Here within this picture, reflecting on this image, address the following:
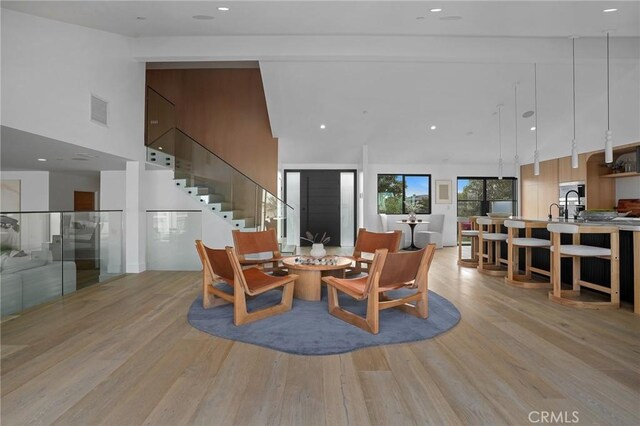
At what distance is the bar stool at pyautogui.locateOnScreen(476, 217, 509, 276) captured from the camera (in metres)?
5.59

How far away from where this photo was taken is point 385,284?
314 centimetres

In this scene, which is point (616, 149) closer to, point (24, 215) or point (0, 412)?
point (0, 412)

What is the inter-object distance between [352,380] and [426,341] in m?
0.94

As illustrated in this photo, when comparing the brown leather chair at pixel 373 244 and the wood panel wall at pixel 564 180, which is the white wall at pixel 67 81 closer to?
the brown leather chair at pixel 373 244

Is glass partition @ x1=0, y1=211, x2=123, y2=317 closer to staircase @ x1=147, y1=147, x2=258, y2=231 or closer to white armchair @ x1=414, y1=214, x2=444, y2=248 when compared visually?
staircase @ x1=147, y1=147, x2=258, y2=231

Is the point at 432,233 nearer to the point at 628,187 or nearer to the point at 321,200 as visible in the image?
the point at 321,200

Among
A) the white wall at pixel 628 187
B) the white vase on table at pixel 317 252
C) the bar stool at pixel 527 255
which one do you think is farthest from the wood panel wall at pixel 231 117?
the white wall at pixel 628 187

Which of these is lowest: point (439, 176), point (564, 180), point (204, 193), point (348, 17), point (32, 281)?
point (32, 281)

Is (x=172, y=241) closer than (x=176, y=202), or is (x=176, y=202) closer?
(x=172, y=241)

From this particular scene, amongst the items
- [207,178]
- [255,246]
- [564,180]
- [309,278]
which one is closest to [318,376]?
[309,278]

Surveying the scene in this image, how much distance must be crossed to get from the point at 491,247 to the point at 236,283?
17.4 ft

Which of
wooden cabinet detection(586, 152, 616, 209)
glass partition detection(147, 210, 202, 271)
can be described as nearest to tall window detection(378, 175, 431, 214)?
wooden cabinet detection(586, 152, 616, 209)

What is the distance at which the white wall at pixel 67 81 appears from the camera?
A: 3.50 m

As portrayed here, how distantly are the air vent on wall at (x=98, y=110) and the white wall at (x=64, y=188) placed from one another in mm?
4463
